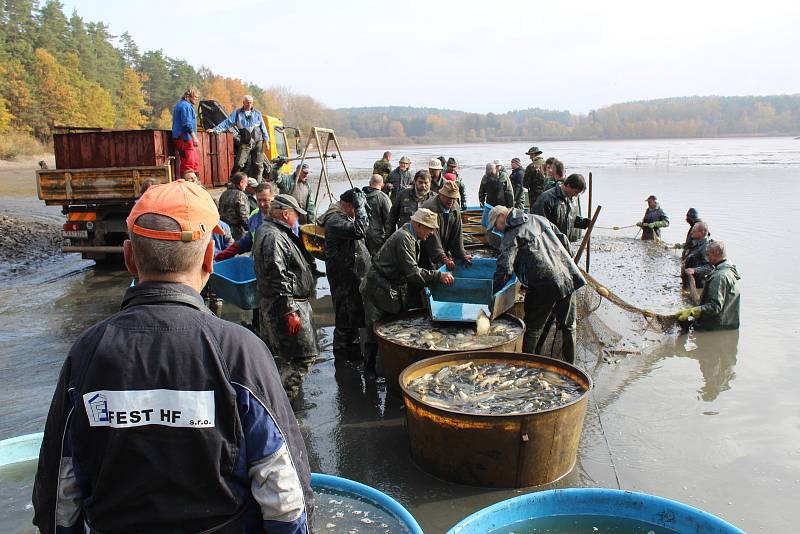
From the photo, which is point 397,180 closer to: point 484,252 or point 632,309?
point 484,252

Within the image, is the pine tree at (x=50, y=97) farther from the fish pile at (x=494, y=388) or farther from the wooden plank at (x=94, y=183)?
the fish pile at (x=494, y=388)

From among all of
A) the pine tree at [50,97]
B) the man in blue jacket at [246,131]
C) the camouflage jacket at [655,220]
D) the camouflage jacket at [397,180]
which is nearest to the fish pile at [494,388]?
the camouflage jacket at [397,180]

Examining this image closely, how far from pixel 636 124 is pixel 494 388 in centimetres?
16674

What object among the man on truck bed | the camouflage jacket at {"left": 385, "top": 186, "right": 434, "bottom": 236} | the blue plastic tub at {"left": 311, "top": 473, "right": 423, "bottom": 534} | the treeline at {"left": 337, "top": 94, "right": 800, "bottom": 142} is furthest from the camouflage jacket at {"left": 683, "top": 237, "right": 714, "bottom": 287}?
the treeline at {"left": 337, "top": 94, "right": 800, "bottom": 142}

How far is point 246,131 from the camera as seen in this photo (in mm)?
14555

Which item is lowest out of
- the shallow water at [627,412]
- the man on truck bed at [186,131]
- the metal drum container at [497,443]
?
the shallow water at [627,412]

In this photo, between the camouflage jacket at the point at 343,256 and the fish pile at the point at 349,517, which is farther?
the camouflage jacket at the point at 343,256

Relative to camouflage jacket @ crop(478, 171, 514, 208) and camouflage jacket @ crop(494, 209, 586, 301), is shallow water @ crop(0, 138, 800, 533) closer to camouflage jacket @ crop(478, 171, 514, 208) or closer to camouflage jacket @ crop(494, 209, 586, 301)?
camouflage jacket @ crop(494, 209, 586, 301)

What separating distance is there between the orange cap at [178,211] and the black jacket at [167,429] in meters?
0.16

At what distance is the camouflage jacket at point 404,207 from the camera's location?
9.63 meters

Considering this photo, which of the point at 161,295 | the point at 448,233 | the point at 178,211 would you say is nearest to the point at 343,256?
the point at 448,233

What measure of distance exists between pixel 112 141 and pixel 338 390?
Answer: 7403 mm

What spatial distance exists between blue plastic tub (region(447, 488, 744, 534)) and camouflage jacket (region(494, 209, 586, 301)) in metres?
3.30

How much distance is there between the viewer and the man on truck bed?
1191cm
